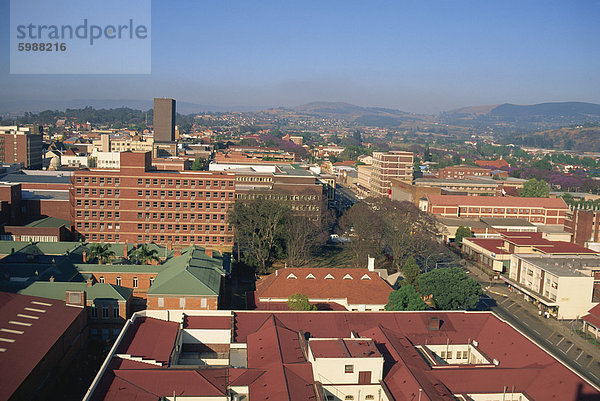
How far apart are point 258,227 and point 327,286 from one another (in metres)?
11.6

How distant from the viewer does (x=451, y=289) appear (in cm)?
3275

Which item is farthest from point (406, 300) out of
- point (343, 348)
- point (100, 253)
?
point (100, 253)

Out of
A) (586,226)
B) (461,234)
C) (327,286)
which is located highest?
(586,226)

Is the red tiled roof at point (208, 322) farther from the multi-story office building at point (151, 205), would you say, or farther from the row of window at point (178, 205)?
the row of window at point (178, 205)

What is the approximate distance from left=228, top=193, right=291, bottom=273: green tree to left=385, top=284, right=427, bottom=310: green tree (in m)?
14.3

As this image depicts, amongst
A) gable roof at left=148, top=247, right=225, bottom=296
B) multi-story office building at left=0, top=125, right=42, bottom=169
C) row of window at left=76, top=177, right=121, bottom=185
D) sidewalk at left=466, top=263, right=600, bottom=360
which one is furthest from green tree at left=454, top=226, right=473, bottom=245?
multi-story office building at left=0, top=125, right=42, bottom=169

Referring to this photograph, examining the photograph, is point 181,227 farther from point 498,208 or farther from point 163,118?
point 163,118

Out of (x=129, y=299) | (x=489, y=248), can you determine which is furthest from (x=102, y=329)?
(x=489, y=248)

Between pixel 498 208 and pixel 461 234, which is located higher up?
pixel 498 208

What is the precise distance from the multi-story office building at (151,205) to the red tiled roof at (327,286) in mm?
13325

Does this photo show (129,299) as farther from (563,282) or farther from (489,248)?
(489,248)

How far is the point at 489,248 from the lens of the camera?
158ft

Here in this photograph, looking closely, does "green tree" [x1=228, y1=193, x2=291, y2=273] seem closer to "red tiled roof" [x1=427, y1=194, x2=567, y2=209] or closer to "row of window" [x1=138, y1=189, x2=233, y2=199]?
"row of window" [x1=138, y1=189, x2=233, y2=199]

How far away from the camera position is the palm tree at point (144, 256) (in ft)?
117
